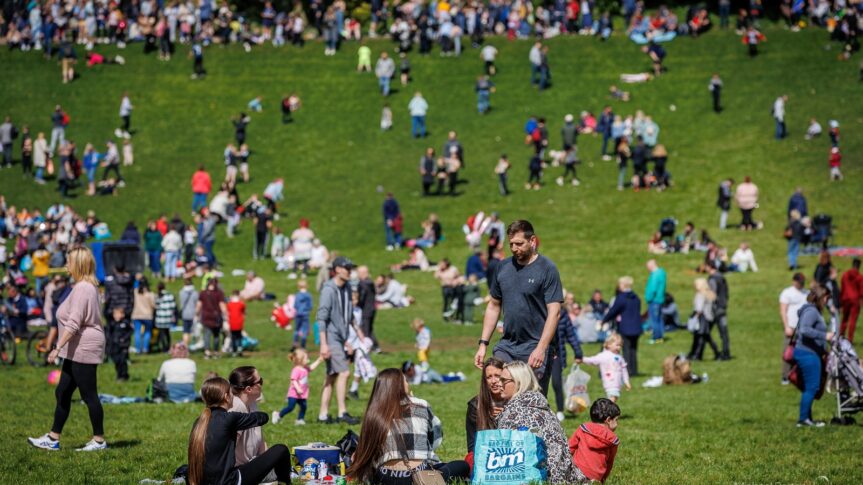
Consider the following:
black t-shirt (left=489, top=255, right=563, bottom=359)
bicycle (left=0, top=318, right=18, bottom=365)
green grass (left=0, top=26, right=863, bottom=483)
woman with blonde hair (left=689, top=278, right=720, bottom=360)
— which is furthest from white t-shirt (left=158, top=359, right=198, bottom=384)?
woman with blonde hair (left=689, top=278, right=720, bottom=360)

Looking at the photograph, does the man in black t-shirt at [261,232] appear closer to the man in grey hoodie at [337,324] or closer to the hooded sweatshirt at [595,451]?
the man in grey hoodie at [337,324]

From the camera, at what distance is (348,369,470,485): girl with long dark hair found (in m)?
9.02

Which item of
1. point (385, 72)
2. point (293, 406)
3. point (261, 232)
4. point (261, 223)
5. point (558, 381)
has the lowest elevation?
point (293, 406)

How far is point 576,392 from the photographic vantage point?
1585 centimetres

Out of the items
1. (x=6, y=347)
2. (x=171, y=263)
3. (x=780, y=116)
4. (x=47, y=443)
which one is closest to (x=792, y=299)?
(x=47, y=443)

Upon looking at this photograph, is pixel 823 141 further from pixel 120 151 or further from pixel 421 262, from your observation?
pixel 120 151

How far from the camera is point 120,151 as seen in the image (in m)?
43.4

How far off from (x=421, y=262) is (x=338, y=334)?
18.7 m

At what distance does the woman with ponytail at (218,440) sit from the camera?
866cm

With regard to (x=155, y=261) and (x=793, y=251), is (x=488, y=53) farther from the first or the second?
(x=793, y=251)

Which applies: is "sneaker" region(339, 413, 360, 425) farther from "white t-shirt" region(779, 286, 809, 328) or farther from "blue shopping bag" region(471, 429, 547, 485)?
"white t-shirt" region(779, 286, 809, 328)

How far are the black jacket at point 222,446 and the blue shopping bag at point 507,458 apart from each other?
71.2 inches

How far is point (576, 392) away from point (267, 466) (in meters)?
A: 7.49

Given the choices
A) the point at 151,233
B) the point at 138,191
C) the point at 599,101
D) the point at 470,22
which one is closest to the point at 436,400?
the point at 151,233
